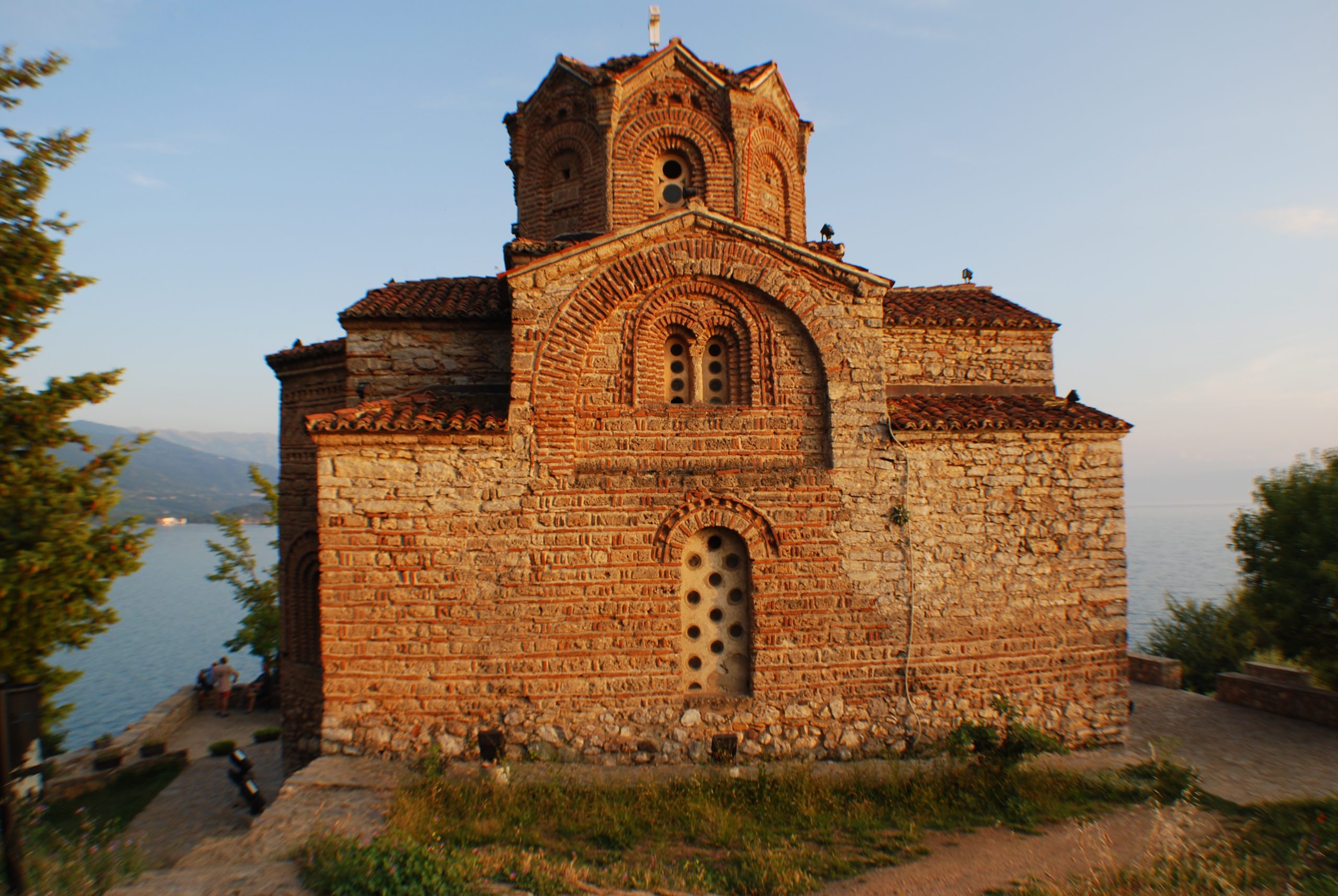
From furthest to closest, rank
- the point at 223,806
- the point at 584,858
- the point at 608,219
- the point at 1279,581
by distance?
the point at 608,219 → the point at 1279,581 → the point at 223,806 → the point at 584,858

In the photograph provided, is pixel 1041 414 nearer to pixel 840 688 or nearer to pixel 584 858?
pixel 840 688

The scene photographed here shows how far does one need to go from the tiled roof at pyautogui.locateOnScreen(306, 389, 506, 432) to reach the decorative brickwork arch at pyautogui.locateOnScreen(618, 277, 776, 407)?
1.60 metres

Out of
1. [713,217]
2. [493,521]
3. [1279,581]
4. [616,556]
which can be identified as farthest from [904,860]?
[1279,581]

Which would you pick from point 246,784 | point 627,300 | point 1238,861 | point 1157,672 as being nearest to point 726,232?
point 627,300

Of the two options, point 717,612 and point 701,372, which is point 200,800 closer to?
point 717,612

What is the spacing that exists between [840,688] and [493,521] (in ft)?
13.2

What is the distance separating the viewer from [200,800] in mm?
8742

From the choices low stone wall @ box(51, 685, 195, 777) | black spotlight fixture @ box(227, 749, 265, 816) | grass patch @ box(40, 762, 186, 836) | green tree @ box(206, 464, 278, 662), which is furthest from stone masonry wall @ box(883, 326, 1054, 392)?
green tree @ box(206, 464, 278, 662)

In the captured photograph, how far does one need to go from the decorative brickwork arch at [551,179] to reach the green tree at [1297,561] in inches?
398

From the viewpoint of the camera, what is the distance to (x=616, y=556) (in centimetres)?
717

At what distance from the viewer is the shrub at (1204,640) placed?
42.4ft

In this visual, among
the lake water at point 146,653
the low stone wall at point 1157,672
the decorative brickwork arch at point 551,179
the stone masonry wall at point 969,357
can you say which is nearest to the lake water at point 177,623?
the lake water at point 146,653

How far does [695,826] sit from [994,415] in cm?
538

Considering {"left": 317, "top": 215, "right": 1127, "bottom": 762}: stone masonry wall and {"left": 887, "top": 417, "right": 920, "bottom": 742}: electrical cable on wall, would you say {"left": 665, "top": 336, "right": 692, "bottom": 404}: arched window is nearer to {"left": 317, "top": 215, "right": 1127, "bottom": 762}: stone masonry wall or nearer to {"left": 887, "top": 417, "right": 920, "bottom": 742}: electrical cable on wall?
{"left": 317, "top": 215, "right": 1127, "bottom": 762}: stone masonry wall
